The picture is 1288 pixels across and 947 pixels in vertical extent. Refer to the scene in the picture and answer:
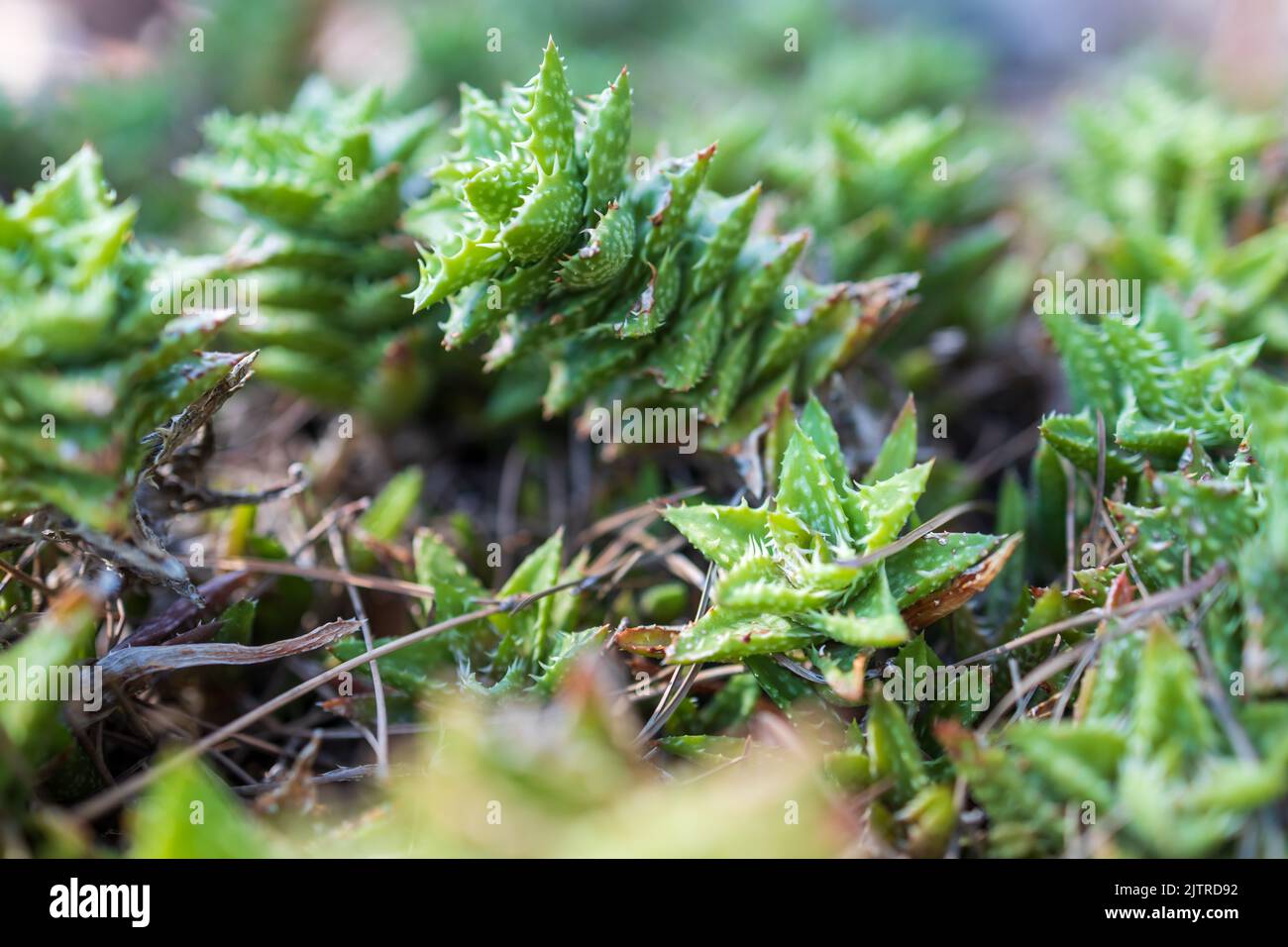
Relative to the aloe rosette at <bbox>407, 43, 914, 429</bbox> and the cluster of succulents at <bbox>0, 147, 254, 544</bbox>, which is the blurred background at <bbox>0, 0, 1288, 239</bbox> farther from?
the cluster of succulents at <bbox>0, 147, 254, 544</bbox>

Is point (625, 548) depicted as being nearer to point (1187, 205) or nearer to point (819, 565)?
point (819, 565)

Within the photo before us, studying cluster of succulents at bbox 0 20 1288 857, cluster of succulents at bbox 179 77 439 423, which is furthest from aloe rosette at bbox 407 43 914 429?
cluster of succulents at bbox 179 77 439 423

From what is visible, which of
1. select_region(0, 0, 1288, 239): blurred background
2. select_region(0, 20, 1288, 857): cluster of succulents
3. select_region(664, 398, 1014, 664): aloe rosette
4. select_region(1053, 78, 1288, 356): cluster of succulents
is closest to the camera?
select_region(0, 20, 1288, 857): cluster of succulents
